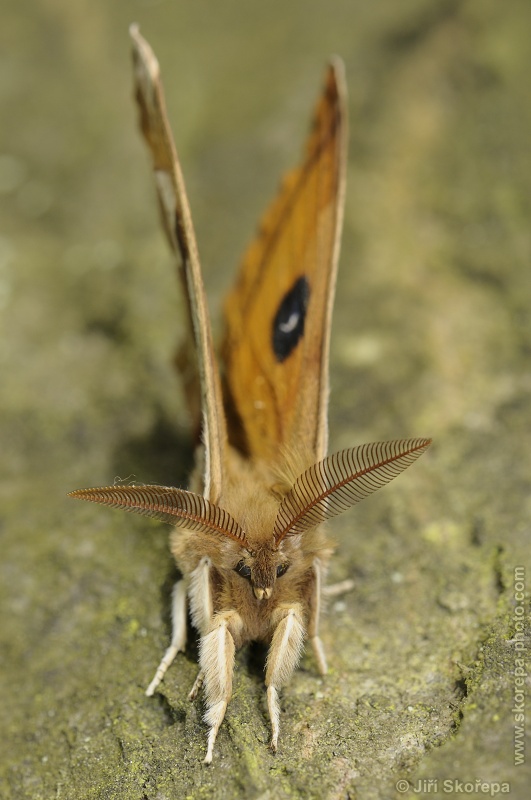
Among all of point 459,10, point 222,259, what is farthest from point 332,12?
point 222,259

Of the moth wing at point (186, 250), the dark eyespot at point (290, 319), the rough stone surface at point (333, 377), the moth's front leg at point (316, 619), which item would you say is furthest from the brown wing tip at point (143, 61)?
the moth's front leg at point (316, 619)

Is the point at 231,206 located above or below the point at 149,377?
above

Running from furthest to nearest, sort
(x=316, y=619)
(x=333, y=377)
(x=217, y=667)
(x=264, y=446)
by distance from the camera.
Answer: (x=333, y=377), (x=264, y=446), (x=316, y=619), (x=217, y=667)

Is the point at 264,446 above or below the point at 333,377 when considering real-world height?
above

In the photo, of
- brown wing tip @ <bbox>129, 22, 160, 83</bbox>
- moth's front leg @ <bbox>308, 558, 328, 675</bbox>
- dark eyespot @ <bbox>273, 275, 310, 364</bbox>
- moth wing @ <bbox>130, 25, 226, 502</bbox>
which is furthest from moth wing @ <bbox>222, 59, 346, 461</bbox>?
brown wing tip @ <bbox>129, 22, 160, 83</bbox>

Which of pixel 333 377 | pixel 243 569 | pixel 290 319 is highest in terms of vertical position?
pixel 290 319

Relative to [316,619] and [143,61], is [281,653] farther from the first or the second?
[143,61]

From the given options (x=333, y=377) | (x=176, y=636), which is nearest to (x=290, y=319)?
(x=333, y=377)

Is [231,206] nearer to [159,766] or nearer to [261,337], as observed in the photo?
[261,337]
